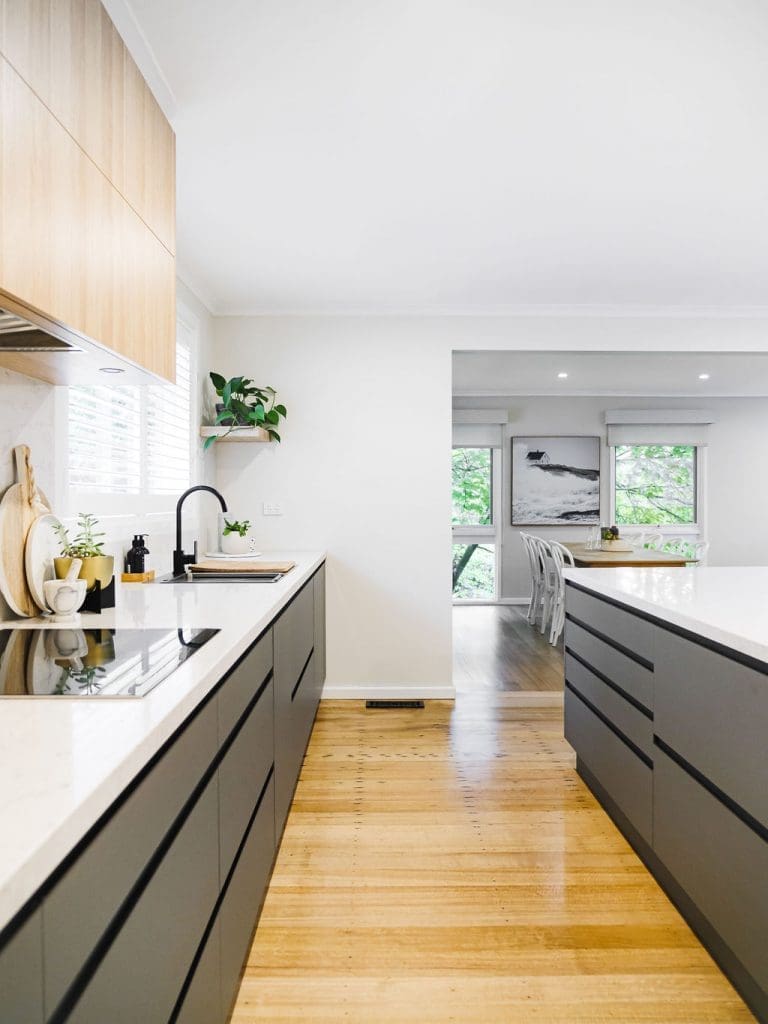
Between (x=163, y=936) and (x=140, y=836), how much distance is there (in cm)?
20

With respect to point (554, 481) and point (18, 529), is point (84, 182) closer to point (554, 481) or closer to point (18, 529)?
point (18, 529)

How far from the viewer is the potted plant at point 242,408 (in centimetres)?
391

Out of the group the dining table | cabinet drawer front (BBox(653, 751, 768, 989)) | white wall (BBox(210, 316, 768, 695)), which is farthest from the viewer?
the dining table

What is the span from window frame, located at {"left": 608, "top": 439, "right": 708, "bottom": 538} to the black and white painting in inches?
7.9

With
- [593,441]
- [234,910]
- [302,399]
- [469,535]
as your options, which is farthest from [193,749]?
[593,441]

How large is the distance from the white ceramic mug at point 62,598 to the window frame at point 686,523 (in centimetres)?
729

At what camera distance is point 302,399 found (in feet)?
13.7

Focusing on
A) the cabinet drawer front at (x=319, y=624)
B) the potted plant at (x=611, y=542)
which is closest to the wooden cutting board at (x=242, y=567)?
the cabinet drawer front at (x=319, y=624)

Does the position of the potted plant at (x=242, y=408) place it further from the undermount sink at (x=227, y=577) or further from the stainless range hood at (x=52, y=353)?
the stainless range hood at (x=52, y=353)

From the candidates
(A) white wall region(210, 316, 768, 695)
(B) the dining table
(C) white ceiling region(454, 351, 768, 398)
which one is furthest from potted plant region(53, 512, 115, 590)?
(B) the dining table

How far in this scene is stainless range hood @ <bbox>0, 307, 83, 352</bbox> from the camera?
4.19 feet

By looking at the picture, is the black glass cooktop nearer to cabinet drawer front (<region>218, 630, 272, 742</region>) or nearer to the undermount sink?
cabinet drawer front (<region>218, 630, 272, 742</region>)

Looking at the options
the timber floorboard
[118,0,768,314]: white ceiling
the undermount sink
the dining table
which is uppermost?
[118,0,768,314]: white ceiling

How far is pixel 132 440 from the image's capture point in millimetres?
2877
